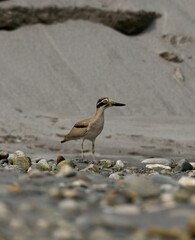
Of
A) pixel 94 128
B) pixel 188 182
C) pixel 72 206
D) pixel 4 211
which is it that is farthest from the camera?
pixel 94 128

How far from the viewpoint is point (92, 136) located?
7.42 metres

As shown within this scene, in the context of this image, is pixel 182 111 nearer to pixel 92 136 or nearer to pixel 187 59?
pixel 187 59

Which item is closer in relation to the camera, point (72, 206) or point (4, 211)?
point (4, 211)

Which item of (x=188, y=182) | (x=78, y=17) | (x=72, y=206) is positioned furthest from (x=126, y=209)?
(x=78, y=17)

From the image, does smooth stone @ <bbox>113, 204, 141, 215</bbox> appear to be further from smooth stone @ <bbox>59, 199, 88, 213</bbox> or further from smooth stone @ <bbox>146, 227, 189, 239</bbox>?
smooth stone @ <bbox>146, 227, 189, 239</bbox>

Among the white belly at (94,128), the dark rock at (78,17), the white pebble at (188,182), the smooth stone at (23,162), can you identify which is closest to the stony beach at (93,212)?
the white pebble at (188,182)

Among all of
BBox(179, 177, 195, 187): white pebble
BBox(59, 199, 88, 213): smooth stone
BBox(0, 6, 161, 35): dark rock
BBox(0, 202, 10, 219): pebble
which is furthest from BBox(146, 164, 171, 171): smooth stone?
BBox(0, 6, 161, 35): dark rock

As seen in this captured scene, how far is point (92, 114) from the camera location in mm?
12945

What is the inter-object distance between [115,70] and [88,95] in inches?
67.2

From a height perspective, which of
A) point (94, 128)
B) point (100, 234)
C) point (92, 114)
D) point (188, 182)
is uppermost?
point (92, 114)

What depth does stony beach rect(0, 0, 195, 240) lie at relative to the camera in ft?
8.60

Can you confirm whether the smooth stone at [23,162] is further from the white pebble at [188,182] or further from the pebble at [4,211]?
the pebble at [4,211]

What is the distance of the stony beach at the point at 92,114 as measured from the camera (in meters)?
2.62

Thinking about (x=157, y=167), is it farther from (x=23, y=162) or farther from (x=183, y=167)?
(x=23, y=162)
